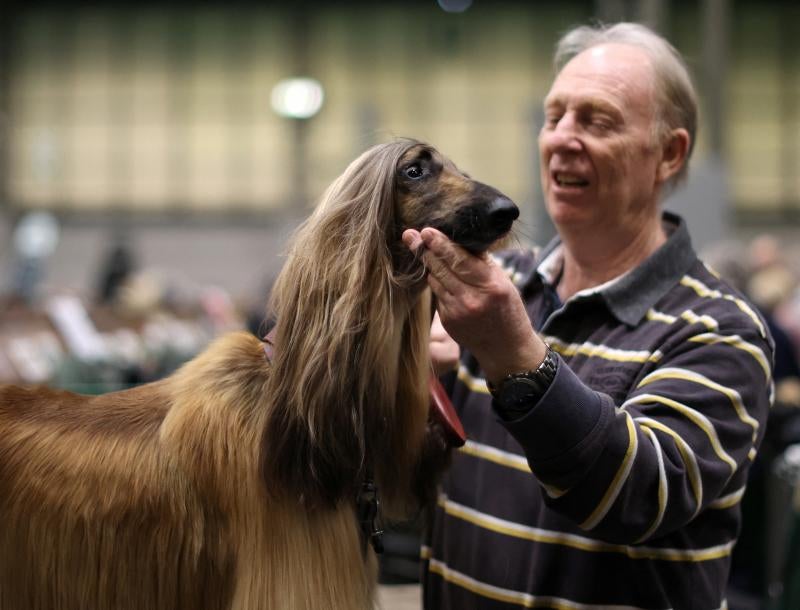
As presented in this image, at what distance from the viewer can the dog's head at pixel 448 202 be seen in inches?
66.2

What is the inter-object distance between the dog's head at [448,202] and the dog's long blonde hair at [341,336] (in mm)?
24

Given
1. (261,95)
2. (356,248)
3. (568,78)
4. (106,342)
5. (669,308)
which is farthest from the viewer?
(261,95)

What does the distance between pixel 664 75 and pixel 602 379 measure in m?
0.73

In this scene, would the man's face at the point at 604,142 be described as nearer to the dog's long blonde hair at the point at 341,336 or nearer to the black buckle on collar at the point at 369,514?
the dog's long blonde hair at the point at 341,336

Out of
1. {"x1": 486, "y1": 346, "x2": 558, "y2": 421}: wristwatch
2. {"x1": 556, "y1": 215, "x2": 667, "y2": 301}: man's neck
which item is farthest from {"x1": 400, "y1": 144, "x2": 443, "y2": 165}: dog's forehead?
{"x1": 556, "y1": 215, "x2": 667, "y2": 301}: man's neck

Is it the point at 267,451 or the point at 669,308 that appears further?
the point at 669,308

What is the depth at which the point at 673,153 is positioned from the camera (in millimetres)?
2318

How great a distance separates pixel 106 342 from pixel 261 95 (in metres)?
16.3

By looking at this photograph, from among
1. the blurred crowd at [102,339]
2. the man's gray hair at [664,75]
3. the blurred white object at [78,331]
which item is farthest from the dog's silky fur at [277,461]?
the blurred white object at [78,331]

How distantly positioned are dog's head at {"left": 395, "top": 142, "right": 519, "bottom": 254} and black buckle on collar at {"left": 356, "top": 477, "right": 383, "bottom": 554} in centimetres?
49

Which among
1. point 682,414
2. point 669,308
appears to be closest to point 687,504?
point 682,414

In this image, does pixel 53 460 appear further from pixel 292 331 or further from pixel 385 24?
pixel 385 24

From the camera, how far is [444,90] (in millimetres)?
22625

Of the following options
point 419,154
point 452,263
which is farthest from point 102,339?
point 452,263
